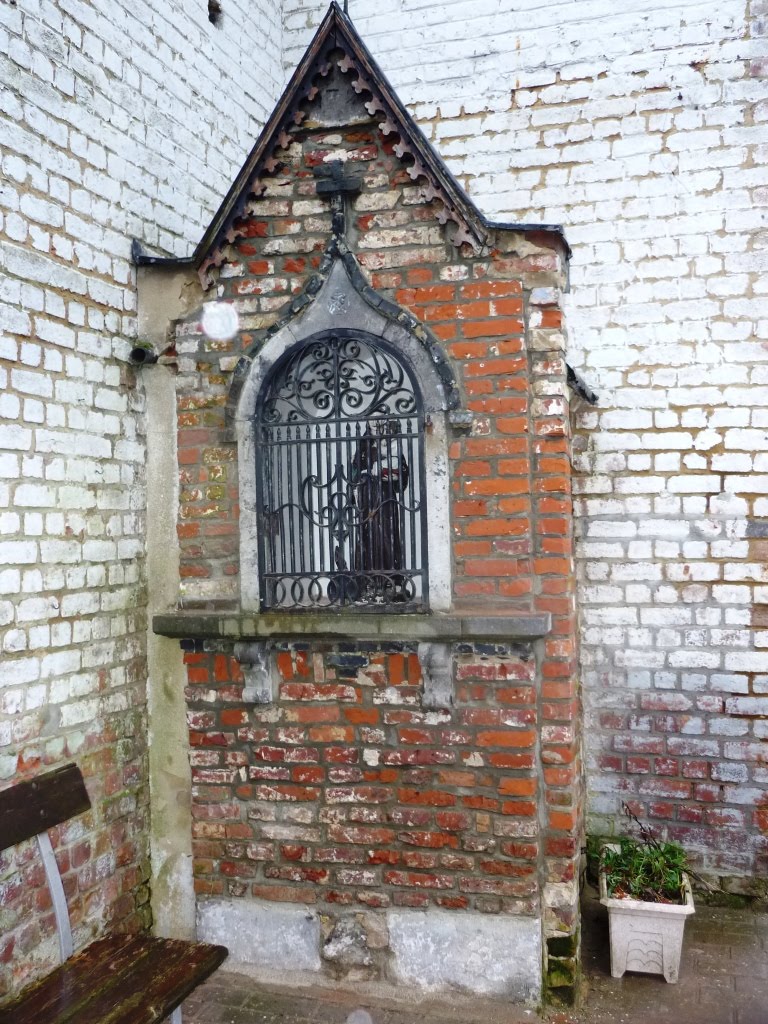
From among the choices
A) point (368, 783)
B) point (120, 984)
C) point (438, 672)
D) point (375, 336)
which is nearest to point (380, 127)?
point (375, 336)

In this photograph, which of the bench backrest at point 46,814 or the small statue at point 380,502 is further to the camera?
the small statue at point 380,502

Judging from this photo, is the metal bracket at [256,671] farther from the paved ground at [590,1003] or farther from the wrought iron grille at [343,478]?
the paved ground at [590,1003]

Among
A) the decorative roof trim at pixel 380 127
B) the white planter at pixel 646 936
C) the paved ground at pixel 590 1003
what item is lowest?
the paved ground at pixel 590 1003

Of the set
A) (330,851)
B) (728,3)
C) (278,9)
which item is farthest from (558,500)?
(278,9)

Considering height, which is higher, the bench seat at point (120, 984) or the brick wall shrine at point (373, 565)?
the brick wall shrine at point (373, 565)

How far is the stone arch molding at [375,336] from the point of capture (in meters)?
3.69

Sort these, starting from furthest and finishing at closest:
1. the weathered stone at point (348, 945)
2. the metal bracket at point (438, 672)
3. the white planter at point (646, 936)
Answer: the white planter at point (646, 936)
the weathered stone at point (348, 945)
the metal bracket at point (438, 672)

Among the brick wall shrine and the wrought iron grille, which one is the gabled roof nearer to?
the brick wall shrine

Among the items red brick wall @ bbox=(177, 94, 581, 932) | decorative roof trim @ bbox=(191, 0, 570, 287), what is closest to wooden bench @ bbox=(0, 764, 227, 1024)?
red brick wall @ bbox=(177, 94, 581, 932)

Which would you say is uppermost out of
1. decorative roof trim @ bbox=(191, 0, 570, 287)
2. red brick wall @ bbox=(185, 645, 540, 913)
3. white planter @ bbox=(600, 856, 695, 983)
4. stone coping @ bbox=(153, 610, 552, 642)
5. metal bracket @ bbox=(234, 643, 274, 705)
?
decorative roof trim @ bbox=(191, 0, 570, 287)

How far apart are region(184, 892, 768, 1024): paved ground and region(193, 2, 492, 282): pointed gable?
321 cm

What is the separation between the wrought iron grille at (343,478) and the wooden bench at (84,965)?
3.93 feet

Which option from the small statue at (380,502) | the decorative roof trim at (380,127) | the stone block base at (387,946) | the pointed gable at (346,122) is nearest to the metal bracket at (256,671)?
the small statue at (380,502)

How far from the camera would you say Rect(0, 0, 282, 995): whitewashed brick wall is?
11.2 ft
